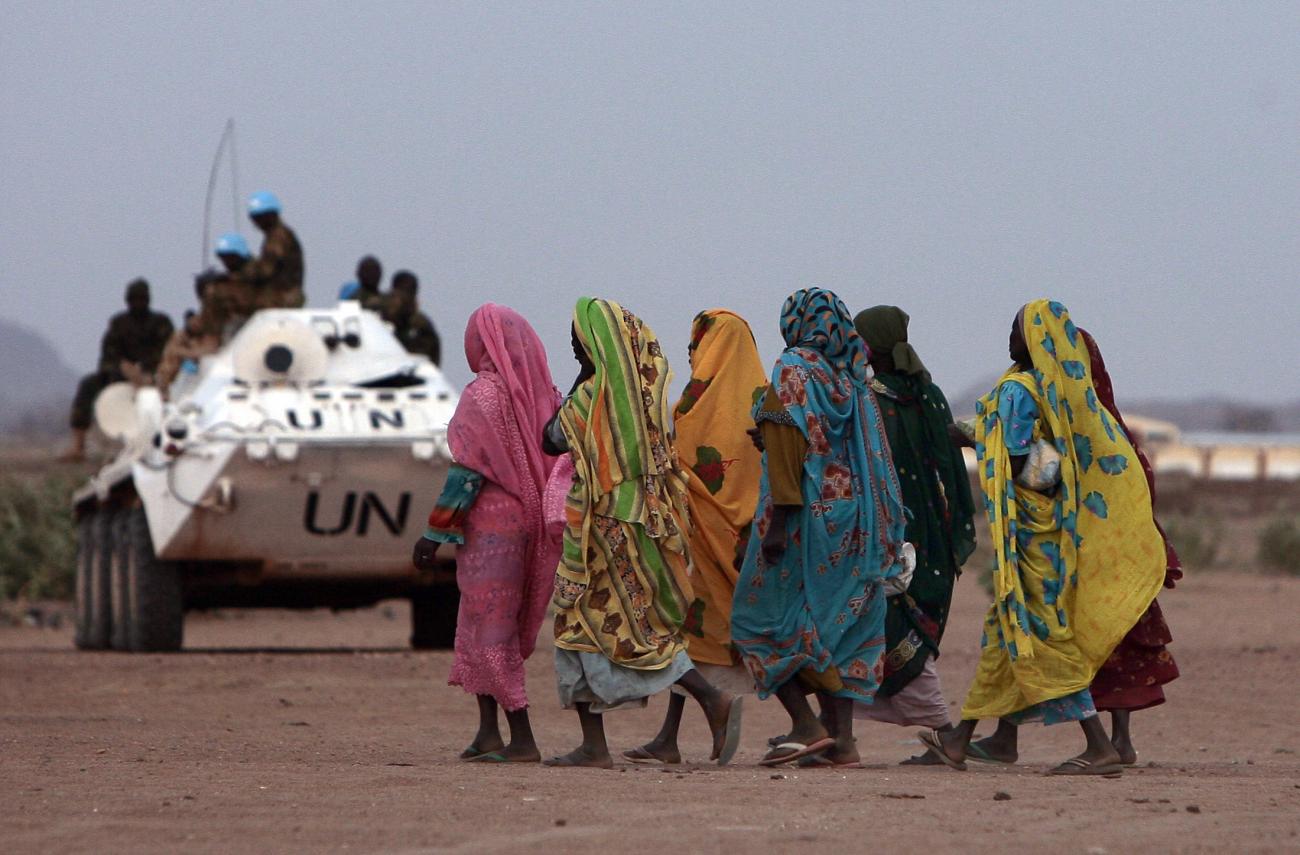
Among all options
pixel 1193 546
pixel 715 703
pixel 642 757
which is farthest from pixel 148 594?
pixel 1193 546

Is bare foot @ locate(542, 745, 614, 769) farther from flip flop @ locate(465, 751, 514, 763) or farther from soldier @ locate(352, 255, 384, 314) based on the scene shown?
soldier @ locate(352, 255, 384, 314)

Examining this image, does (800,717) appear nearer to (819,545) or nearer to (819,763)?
(819,763)

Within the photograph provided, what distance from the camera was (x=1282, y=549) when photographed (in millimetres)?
27391

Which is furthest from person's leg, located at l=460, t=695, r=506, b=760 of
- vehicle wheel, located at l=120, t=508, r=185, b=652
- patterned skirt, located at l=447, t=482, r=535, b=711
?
vehicle wheel, located at l=120, t=508, r=185, b=652

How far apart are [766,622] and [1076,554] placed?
39.9 inches

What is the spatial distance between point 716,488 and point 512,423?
2.36ft

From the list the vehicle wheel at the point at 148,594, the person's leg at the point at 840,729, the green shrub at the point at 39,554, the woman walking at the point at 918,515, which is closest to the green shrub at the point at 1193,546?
the green shrub at the point at 39,554

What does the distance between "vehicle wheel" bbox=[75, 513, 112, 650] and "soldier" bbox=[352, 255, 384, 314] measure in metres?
2.40

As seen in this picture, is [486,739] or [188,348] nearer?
[486,739]

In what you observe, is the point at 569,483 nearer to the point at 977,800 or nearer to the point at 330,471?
the point at 977,800

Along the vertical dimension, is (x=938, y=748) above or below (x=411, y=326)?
below

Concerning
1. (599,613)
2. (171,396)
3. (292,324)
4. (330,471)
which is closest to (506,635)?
(599,613)

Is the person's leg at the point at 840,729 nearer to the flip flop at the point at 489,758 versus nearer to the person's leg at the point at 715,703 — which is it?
the person's leg at the point at 715,703

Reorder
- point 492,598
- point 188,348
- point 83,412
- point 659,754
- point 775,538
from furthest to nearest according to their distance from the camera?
point 83,412 < point 188,348 < point 659,754 < point 492,598 < point 775,538
